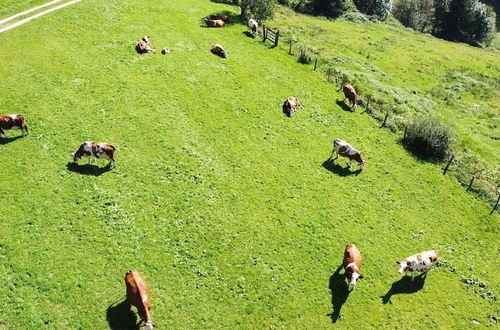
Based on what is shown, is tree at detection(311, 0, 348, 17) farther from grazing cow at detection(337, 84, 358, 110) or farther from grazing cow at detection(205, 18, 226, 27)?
grazing cow at detection(337, 84, 358, 110)

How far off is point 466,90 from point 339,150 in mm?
33432

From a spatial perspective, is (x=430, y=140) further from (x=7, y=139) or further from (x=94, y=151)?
(x=7, y=139)

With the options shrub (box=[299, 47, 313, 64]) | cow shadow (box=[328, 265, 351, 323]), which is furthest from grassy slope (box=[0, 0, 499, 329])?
shrub (box=[299, 47, 313, 64])

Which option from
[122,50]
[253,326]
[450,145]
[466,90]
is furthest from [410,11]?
[253,326]

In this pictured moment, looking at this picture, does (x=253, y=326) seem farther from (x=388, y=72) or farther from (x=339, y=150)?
(x=388, y=72)

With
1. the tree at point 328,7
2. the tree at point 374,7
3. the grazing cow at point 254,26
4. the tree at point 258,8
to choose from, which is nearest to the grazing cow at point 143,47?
the grazing cow at point 254,26

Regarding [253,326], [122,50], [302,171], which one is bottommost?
[253,326]

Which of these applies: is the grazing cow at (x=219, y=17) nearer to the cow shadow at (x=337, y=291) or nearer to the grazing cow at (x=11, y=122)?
the grazing cow at (x=11, y=122)

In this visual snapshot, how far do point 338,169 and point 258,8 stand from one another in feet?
103

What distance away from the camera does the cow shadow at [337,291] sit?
70.2 feet

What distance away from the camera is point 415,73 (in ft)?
184

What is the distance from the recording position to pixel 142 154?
2881 centimetres

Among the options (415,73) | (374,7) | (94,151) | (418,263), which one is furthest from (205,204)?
(374,7)

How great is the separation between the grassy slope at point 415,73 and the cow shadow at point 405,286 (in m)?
20.0
